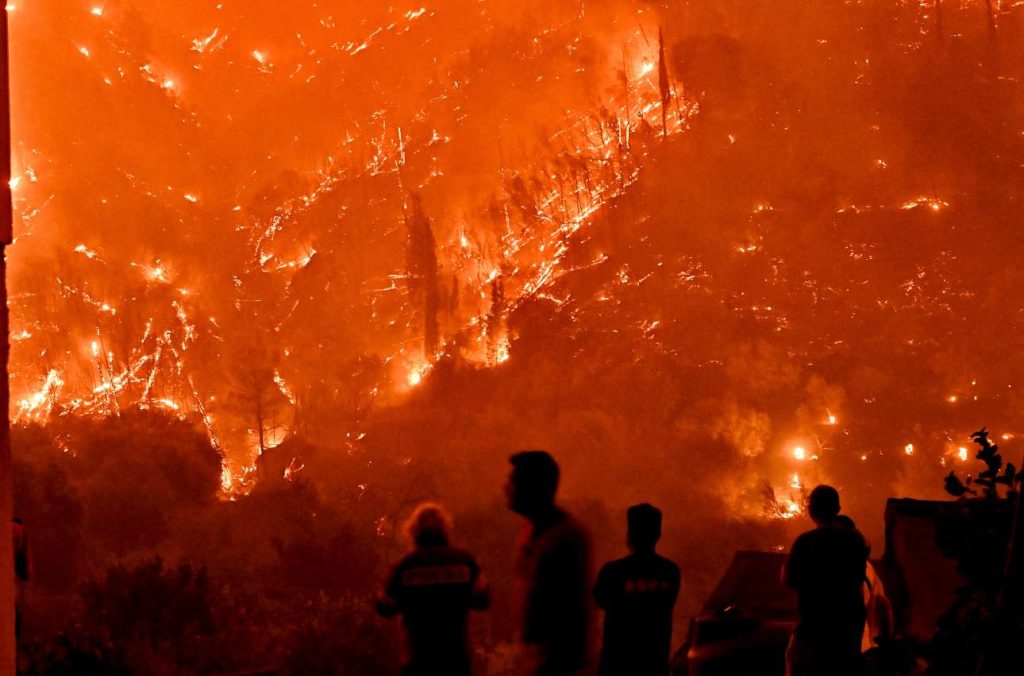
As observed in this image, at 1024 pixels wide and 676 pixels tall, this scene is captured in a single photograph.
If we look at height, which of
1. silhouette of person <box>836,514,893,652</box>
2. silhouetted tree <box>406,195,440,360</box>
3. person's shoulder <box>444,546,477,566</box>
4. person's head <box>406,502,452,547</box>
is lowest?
silhouette of person <box>836,514,893,652</box>

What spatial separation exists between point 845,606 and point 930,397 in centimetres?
1944

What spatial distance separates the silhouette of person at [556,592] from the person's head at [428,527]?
2.20ft

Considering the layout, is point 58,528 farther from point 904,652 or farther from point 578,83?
point 904,652

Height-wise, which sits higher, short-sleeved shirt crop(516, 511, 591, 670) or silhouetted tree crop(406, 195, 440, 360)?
silhouetted tree crop(406, 195, 440, 360)

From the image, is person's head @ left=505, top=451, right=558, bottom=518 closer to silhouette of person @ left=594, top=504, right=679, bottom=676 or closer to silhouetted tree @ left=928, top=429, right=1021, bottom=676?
silhouette of person @ left=594, top=504, right=679, bottom=676

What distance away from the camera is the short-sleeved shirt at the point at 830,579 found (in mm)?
4434

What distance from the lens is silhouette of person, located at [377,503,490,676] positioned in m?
3.88

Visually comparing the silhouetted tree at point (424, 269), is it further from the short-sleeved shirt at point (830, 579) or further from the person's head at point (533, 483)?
the person's head at point (533, 483)

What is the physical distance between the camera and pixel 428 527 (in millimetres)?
4059

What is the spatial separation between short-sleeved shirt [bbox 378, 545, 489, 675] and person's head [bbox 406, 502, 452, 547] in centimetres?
9

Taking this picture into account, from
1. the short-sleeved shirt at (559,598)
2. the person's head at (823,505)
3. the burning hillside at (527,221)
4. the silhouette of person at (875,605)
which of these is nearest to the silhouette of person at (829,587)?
the person's head at (823,505)

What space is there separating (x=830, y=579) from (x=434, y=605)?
181 cm

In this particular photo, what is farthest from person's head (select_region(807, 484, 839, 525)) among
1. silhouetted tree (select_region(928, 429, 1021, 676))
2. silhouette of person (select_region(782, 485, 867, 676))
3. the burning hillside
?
the burning hillside

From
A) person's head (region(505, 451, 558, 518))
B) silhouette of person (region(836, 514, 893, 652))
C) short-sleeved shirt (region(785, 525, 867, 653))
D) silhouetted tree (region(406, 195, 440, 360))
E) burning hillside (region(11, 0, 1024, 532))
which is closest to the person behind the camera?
person's head (region(505, 451, 558, 518))
